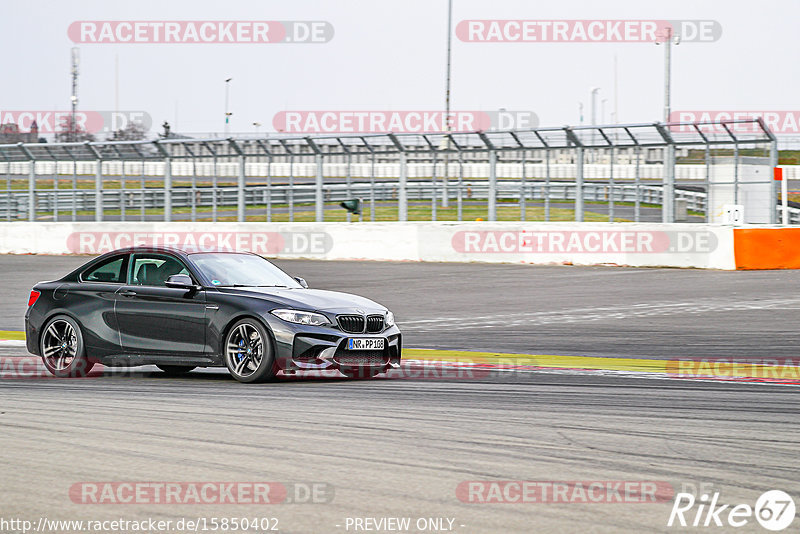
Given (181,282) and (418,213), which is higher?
(418,213)

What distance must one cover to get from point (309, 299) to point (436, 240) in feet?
60.7

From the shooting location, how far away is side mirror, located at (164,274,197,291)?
1046 cm

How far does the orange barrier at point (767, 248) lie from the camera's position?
2362 cm

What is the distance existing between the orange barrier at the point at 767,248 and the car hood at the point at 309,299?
1496 centimetres

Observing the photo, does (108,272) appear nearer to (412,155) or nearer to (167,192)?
(412,155)

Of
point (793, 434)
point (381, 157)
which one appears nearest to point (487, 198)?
point (381, 157)

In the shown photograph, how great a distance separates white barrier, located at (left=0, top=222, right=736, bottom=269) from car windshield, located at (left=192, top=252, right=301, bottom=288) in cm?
1135

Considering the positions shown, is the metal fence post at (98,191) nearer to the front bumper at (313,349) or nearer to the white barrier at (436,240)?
the white barrier at (436,240)

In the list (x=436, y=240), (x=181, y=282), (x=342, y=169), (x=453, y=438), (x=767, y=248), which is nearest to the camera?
(x=453, y=438)

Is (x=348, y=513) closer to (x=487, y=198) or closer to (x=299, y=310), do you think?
(x=299, y=310)

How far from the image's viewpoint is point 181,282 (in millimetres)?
10453

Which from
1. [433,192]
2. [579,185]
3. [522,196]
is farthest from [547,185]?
[433,192]

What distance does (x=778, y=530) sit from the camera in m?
4.89

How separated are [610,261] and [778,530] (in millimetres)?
21366
